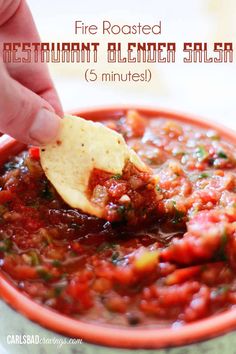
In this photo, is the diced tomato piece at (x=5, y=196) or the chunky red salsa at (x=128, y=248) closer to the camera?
the chunky red salsa at (x=128, y=248)

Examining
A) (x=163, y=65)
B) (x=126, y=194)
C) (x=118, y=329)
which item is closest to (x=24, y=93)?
(x=126, y=194)

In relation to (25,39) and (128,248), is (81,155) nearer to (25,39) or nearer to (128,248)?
(128,248)

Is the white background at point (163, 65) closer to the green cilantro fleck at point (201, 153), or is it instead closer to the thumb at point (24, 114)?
the green cilantro fleck at point (201, 153)

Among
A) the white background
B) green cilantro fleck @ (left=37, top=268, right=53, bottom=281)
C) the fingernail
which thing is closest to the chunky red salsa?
green cilantro fleck @ (left=37, top=268, right=53, bottom=281)

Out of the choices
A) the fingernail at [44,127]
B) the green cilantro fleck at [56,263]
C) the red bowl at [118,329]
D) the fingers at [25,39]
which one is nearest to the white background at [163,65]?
the fingers at [25,39]

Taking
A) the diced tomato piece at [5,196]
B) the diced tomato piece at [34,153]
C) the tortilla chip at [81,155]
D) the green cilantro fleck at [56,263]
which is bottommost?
the green cilantro fleck at [56,263]

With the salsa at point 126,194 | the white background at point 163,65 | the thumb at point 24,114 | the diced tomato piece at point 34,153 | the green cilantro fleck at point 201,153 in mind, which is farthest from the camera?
the white background at point 163,65

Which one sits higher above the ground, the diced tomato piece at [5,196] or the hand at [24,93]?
the hand at [24,93]
